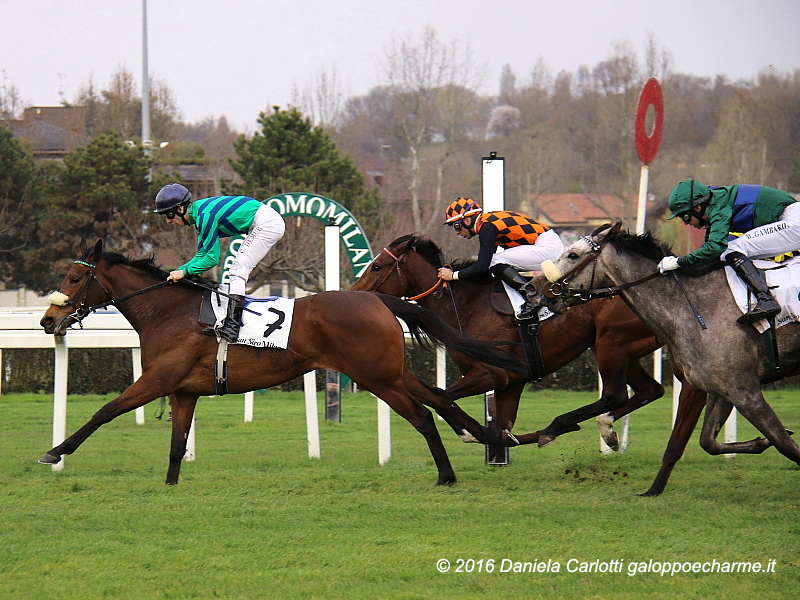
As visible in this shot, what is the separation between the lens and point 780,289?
17.2 feet

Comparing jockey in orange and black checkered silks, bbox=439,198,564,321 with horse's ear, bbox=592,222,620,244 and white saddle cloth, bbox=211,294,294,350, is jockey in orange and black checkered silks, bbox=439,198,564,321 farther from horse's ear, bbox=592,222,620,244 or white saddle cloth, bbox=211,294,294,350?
white saddle cloth, bbox=211,294,294,350

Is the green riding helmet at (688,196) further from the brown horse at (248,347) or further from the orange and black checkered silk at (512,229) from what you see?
the orange and black checkered silk at (512,229)

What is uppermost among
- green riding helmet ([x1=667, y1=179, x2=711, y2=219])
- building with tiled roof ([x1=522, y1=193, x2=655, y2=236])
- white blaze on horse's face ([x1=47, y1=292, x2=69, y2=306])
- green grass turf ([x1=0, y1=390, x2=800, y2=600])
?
building with tiled roof ([x1=522, y1=193, x2=655, y2=236])

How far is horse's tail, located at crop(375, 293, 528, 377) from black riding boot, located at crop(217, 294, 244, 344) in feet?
2.94

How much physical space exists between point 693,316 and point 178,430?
10.8 ft

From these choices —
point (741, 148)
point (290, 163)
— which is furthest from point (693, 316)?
point (741, 148)

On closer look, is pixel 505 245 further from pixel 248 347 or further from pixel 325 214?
pixel 325 214

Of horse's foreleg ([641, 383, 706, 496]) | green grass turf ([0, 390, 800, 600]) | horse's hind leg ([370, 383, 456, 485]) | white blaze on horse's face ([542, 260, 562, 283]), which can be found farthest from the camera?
horse's hind leg ([370, 383, 456, 485])

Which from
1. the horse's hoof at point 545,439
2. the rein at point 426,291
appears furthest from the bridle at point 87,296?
the horse's hoof at point 545,439

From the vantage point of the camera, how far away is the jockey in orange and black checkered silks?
677 cm

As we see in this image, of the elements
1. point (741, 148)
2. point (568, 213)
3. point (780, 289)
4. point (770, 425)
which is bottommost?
point (770, 425)

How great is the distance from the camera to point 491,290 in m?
6.96

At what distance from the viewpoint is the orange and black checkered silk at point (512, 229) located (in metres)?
6.91

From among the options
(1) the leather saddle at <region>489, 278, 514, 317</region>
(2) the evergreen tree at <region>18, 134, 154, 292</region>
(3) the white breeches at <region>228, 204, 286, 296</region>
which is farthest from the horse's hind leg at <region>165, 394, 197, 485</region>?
(2) the evergreen tree at <region>18, 134, 154, 292</region>
